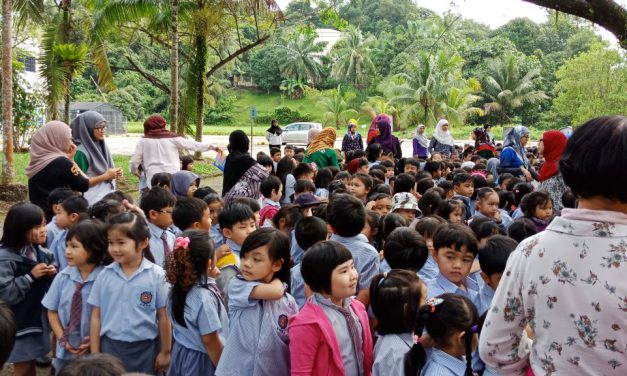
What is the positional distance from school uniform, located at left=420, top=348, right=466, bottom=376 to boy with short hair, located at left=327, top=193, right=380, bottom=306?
121 cm

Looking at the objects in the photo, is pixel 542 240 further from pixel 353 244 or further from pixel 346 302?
pixel 353 244

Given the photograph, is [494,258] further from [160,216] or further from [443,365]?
[160,216]

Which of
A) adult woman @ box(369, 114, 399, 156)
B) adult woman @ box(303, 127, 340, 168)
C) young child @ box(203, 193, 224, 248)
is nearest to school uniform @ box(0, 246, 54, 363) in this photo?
young child @ box(203, 193, 224, 248)

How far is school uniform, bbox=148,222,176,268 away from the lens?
432 cm

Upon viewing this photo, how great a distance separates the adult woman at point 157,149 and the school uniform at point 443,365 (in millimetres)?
4813

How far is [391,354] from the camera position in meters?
2.69

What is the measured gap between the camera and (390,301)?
2.78 meters

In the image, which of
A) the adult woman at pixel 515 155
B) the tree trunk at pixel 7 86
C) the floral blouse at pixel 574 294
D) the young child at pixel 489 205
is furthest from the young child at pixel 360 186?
the tree trunk at pixel 7 86

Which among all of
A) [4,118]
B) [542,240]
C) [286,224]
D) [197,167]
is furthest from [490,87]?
[542,240]

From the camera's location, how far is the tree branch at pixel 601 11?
6982 mm

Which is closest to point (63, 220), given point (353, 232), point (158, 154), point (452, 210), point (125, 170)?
point (353, 232)

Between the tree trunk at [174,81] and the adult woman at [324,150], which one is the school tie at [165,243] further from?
the tree trunk at [174,81]

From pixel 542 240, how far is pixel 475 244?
5.77 ft

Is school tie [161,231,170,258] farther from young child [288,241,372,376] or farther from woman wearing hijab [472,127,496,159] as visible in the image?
woman wearing hijab [472,127,496,159]
